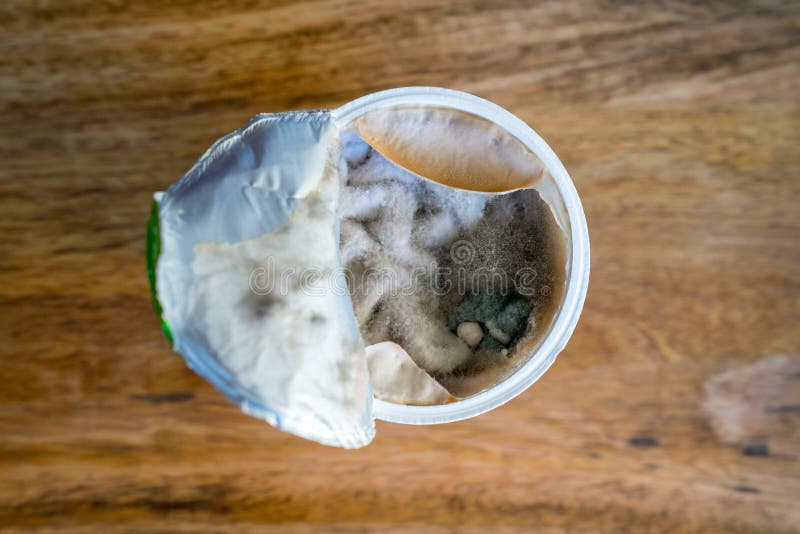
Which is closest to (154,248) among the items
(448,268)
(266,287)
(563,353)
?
A: (266,287)

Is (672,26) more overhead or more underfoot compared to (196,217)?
more overhead

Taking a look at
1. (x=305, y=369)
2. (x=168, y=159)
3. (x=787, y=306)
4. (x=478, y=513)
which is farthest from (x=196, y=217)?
(x=787, y=306)

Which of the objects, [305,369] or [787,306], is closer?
[305,369]

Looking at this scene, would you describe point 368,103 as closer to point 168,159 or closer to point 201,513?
point 168,159

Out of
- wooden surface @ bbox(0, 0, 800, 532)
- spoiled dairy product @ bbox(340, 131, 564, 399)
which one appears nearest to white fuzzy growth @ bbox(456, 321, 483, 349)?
spoiled dairy product @ bbox(340, 131, 564, 399)

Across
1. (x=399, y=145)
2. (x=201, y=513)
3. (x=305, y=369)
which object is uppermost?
(x=399, y=145)

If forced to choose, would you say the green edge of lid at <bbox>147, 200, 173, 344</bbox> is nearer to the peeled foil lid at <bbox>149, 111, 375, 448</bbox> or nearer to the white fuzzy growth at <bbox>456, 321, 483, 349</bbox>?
the peeled foil lid at <bbox>149, 111, 375, 448</bbox>

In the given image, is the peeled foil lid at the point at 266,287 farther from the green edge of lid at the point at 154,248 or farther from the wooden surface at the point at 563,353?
the wooden surface at the point at 563,353
